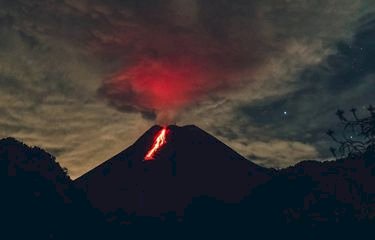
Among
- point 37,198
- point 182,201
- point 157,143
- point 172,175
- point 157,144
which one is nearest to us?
point 37,198

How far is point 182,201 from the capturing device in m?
118

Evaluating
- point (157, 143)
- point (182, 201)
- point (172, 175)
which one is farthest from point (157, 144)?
point (182, 201)

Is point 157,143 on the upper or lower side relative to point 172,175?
upper

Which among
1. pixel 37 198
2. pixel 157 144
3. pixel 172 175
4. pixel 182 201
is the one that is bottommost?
pixel 37 198

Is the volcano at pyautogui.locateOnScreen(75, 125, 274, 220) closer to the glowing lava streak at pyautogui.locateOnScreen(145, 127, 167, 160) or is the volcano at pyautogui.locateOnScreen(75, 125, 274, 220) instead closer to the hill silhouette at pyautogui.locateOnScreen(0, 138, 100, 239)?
the glowing lava streak at pyautogui.locateOnScreen(145, 127, 167, 160)

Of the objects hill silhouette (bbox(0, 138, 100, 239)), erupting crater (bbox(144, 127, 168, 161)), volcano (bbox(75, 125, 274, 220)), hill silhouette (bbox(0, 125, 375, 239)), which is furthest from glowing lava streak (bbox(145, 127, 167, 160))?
hill silhouette (bbox(0, 138, 100, 239))

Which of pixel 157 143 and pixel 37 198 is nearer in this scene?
pixel 37 198

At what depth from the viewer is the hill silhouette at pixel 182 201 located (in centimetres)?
3525

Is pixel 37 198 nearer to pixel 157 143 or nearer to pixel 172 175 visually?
pixel 172 175

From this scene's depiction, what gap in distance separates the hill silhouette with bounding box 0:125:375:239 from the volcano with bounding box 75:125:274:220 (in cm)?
36

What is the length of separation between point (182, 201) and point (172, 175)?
18.5 m

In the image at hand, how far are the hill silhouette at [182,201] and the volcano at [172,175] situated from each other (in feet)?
1.17

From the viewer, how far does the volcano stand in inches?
4801

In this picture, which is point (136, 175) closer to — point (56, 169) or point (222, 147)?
point (222, 147)
